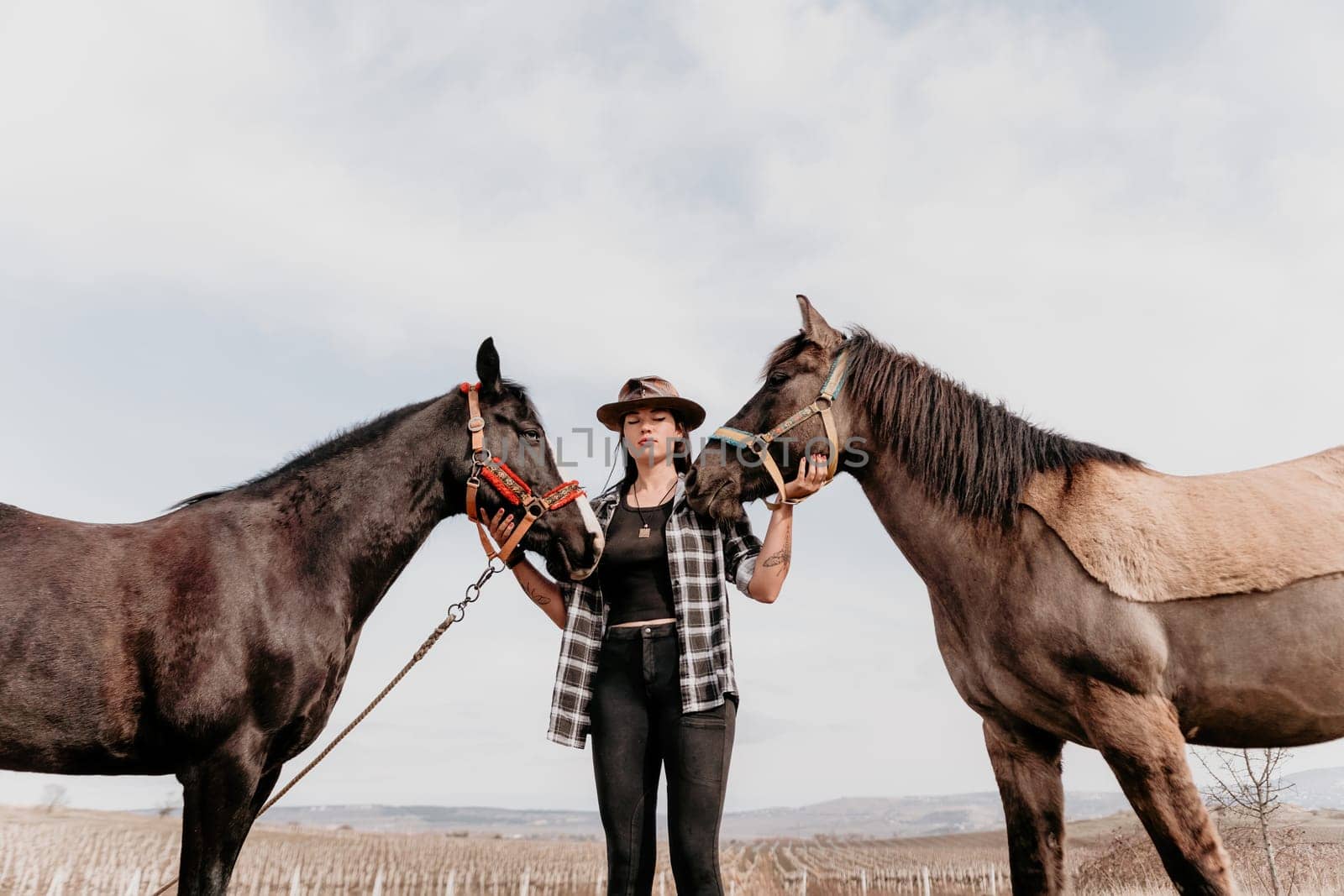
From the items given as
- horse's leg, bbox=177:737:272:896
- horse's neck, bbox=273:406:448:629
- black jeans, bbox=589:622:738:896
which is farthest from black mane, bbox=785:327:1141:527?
horse's leg, bbox=177:737:272:896

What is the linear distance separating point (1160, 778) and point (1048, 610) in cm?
75

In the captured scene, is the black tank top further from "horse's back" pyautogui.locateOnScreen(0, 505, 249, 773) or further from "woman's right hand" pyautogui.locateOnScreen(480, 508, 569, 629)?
"horse's back" pyautogui.locateOnScreen(0, 505, 249, 773)

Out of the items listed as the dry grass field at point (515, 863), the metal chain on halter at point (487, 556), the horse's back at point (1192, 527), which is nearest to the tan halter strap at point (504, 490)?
the metal chain on halter at point (487, 556)

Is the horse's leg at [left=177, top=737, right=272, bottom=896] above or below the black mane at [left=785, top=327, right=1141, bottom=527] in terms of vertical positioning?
below

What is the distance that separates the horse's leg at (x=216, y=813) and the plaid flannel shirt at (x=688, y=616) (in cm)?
124

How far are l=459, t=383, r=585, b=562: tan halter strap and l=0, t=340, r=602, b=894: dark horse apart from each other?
4cm

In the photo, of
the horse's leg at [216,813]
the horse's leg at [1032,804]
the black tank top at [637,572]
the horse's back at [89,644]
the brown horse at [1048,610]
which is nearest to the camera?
the horse's leg at [216,813]

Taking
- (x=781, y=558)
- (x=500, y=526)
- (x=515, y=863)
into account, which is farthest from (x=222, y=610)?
(x=515, y=863)

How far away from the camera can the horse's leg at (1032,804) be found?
3814 mm

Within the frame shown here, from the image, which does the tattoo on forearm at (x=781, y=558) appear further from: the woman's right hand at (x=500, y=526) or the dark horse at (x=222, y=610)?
the woman's right hand at (x=500, y=526)

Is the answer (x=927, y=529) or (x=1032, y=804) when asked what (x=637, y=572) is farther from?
(x=1032, y=804)

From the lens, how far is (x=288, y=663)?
3.50 m

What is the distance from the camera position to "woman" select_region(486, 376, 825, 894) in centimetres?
319

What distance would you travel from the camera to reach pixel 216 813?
10.5 ft
